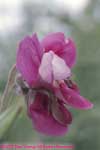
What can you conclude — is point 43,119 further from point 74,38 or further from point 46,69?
point 74,38

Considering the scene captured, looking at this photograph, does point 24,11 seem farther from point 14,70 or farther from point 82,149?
point 14,70

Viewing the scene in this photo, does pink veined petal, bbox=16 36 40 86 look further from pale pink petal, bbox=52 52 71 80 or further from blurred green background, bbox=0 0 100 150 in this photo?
blurred green background, bbox=0 0 100 150

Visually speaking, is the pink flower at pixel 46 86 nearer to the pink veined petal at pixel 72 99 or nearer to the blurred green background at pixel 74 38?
the pink veined petal at pixel 72 99

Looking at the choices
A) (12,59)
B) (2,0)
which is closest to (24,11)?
(2,0)

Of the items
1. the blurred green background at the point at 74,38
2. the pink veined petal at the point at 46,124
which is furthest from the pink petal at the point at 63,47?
the blurred green background at the point at 74,38

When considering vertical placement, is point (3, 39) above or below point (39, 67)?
below
